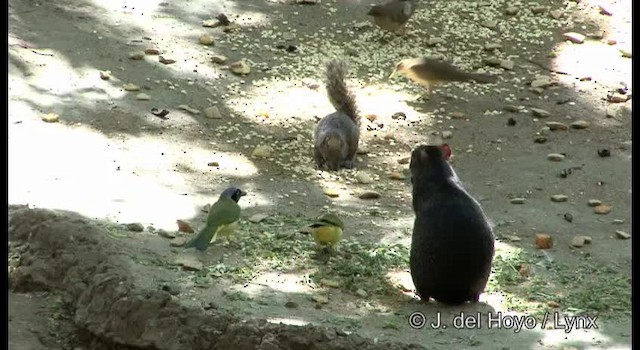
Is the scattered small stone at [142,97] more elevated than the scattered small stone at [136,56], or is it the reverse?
the scattered small stone at [142,97]

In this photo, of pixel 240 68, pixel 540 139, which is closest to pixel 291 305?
pixel 540 139

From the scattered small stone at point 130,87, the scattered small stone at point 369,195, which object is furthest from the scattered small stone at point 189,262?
the scattered small stone at point 130,87

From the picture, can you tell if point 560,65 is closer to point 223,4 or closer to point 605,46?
point 605,46

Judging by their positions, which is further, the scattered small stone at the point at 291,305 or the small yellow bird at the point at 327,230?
the small yellow bird at the point at 327,230

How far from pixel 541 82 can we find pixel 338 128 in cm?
235

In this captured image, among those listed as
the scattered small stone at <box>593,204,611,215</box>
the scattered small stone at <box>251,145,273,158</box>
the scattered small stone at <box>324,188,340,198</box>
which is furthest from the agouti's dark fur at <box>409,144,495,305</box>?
the scattered small stone at <box>251,145,273,158</box>

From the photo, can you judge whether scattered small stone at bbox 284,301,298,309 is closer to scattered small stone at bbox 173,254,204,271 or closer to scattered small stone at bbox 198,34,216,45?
scattered small stone at bbox 173,254,204,271

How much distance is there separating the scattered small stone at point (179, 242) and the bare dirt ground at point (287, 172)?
0.03 m

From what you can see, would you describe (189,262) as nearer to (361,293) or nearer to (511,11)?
(361,293)

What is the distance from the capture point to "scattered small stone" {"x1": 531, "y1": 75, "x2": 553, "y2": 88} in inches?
424

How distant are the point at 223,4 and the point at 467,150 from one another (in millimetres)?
3325

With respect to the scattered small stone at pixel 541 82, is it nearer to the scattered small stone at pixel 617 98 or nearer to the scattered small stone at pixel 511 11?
the scattered small stone at pixel 617 98

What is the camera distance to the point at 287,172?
9078 millimetres

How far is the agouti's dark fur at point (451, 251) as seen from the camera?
652cm
